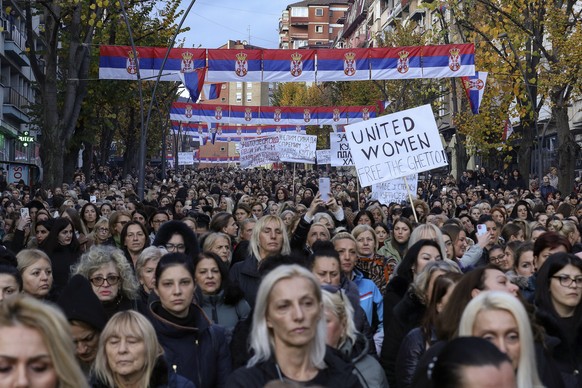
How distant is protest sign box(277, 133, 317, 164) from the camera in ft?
86.5

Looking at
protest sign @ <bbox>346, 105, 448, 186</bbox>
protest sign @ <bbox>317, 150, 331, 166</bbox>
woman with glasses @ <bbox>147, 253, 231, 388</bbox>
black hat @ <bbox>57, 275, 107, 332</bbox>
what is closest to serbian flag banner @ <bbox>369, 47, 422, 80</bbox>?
protest sign @ <bbox>346, 105, 448, 186</bbox>

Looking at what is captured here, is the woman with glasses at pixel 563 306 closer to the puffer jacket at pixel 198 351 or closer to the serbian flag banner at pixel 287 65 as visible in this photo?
the puffer jacket at pixel 198 351

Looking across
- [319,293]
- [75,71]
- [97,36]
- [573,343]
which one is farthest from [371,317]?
[97,36]

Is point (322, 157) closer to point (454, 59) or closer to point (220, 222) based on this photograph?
point (454, 59)

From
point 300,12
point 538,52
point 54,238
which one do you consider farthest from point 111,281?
point 300,12

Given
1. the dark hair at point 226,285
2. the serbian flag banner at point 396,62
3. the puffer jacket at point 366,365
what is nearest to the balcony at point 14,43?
the serbian flag banner at point 396,62

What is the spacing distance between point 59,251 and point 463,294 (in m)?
6.82

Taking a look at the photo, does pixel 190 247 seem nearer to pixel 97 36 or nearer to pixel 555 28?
pixel 555 28

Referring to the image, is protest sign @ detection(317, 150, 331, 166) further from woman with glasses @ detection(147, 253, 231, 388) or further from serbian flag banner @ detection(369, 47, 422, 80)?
woman with glasses @ detection(147, 253, 231, 388)

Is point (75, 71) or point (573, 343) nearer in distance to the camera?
point (573, 343)

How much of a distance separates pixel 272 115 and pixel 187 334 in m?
49.0

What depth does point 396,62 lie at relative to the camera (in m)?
27.8

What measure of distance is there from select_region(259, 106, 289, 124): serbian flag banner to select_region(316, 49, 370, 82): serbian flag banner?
26622 millimetres

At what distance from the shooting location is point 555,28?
27000 mm
